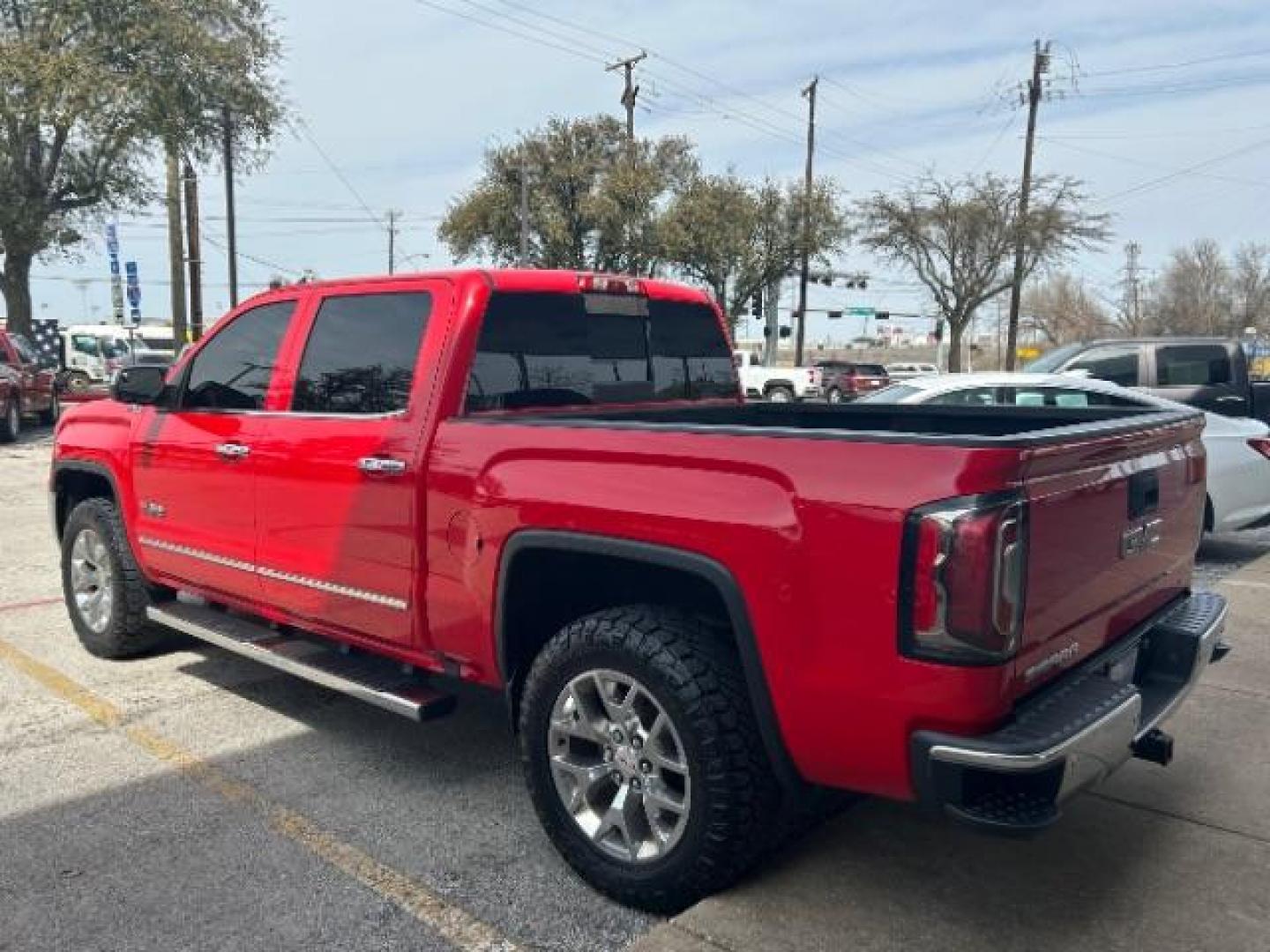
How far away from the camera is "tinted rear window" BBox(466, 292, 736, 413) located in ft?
12.4

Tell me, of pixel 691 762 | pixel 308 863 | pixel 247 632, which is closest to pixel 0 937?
pixel 308 863

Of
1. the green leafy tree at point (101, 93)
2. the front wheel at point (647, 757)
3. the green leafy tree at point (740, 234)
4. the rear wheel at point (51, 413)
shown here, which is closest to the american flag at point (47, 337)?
the green leafy tree at point (101, 93)

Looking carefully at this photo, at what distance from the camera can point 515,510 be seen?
3191 mm

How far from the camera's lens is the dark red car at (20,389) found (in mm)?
17438

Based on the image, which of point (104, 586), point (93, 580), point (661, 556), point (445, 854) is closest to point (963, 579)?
point (661, 556)

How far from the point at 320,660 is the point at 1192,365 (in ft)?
32.3

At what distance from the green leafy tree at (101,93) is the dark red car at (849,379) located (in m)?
20.6

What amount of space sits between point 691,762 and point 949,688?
2.48 feet

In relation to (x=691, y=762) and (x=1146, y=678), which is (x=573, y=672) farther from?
(x=1146, y=678)

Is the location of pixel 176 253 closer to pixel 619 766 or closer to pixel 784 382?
pixel 784 382

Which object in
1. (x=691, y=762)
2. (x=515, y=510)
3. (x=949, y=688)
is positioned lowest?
(x=691, y=762)

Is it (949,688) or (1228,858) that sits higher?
(949,688)

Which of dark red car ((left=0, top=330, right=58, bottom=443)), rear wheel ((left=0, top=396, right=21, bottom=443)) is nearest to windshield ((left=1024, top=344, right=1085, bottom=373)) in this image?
dark red car ((left=0, top=330, right=58, bottom=443))

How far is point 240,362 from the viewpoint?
176 inches
